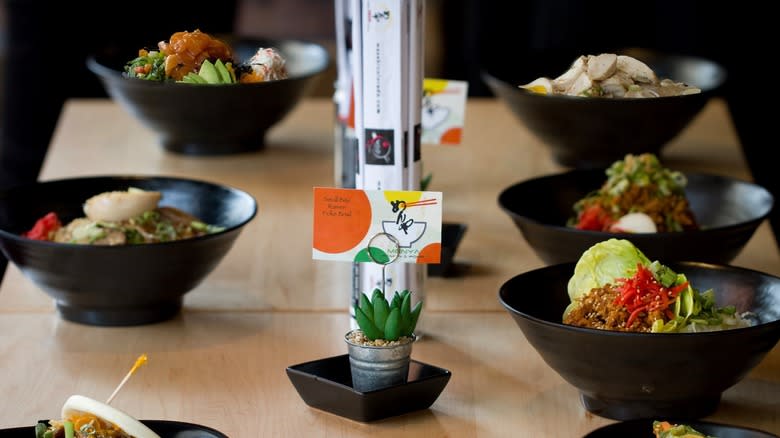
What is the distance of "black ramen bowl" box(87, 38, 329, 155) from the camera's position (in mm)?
2293

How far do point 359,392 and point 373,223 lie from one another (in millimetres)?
205

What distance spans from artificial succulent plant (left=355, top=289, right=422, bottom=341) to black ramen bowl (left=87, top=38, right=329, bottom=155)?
0.99 meters

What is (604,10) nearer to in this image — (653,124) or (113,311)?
(653,124)

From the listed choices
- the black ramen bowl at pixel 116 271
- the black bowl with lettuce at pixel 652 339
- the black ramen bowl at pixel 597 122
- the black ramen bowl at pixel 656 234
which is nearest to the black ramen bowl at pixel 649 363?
the black bowl with lettuce at pixel 652 339

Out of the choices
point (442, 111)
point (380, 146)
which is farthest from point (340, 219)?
→ point (442, 111)

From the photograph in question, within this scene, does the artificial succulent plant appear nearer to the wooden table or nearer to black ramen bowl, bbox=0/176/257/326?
the wooden table

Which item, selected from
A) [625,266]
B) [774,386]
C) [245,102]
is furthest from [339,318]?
[245,102]

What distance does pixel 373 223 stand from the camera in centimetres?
135

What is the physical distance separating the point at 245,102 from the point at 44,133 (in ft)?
6.21

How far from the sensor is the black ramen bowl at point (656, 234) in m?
1.66

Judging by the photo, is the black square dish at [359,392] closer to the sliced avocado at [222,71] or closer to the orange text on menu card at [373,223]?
the orange text on menu card at [373,223]

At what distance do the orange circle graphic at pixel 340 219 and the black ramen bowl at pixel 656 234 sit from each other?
43 cm

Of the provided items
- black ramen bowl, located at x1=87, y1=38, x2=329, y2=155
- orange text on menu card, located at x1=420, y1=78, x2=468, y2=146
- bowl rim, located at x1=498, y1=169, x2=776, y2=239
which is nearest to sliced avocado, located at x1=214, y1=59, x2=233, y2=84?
bowl rim, located at x1=498, y1=169, x2=776, y2=239

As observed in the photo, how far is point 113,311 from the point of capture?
5.32 ft
